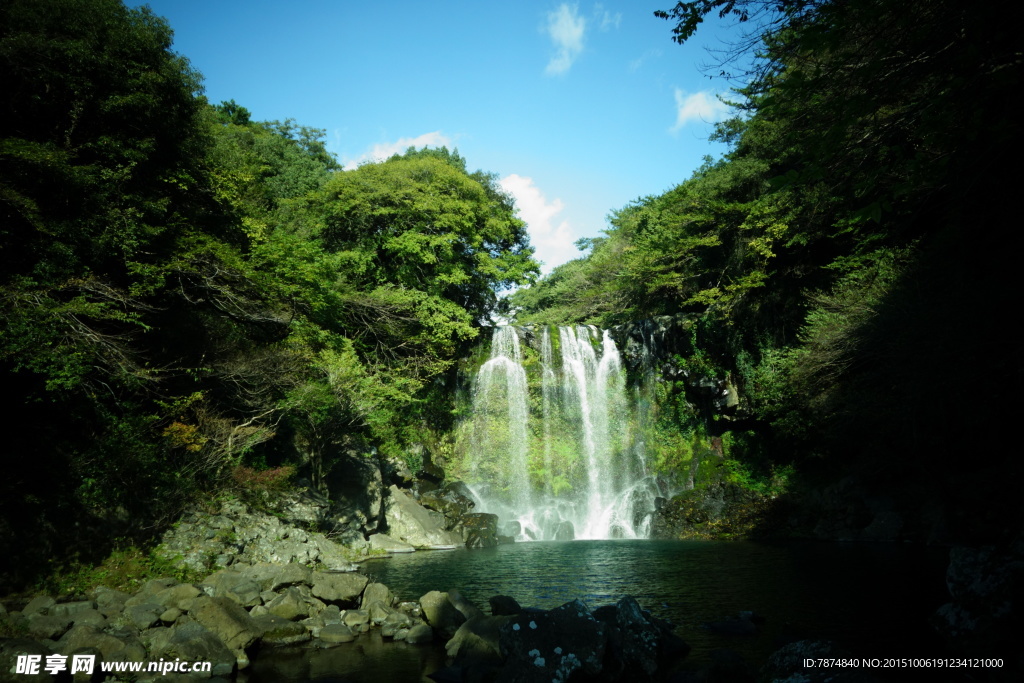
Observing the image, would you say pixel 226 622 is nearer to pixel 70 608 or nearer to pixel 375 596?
pixel 70 608

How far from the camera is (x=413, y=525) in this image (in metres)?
19.3

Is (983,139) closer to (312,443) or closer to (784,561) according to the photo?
(784,561)

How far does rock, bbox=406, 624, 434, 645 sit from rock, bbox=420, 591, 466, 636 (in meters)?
0.14

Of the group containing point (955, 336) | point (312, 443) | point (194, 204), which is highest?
point (194, 204)

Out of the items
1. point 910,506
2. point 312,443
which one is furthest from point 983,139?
point 312,443

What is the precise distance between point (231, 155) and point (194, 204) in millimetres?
3433

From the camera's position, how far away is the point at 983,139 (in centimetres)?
A: 535

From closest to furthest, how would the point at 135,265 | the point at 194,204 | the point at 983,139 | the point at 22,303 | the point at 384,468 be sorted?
the point at 983,139
the point at 22,303
the point at 135,265
the point at 194,204
the point at 384,468

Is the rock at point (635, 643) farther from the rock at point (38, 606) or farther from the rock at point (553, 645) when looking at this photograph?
the rock at point (38, 606)

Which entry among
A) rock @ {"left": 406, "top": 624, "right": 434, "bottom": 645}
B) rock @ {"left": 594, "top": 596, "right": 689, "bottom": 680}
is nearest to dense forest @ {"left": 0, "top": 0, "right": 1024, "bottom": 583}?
rock @ {"left": 594, "top": 596, "right": 689, "bottom": 680}

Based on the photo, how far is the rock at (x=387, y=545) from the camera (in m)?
17.6

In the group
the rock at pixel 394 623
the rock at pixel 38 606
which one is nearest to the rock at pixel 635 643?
the rock at pixel 394 623

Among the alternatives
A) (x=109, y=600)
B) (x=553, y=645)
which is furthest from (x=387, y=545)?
(x=553, y=645)

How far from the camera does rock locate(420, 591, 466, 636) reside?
8.47m
